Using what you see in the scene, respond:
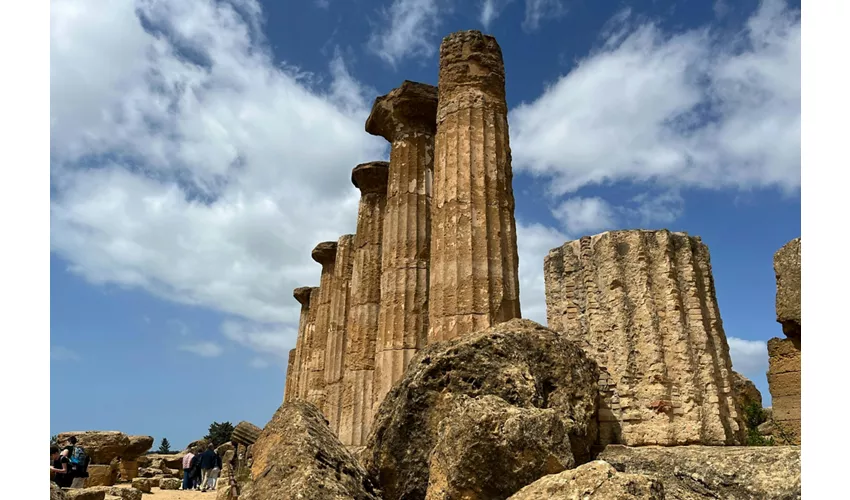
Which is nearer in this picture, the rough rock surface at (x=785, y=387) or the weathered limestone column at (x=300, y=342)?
the rough rock surface at (x=785, y=387)

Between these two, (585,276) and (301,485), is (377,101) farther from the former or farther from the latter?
(301,485)

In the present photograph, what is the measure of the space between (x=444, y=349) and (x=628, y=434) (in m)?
2.11

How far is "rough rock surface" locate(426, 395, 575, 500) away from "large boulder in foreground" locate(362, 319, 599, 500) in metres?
0.83

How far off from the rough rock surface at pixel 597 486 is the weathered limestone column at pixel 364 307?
9.89 metres

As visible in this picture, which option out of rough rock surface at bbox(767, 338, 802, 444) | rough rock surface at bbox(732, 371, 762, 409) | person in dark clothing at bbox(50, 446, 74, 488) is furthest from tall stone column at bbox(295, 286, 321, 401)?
rough rock surface at bbox(767, 338, 802, 444)

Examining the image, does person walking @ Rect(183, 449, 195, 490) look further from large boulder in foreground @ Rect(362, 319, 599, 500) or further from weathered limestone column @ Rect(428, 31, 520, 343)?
large boulder in foreground @ Rect(362, 319, 599, 500)

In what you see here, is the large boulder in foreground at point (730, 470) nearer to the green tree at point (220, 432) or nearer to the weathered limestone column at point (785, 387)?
the weathered limestone column at point (785, 387)

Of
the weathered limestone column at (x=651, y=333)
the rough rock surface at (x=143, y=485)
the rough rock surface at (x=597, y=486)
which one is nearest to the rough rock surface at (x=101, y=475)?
the rough rock surface at (x=143, y=485)

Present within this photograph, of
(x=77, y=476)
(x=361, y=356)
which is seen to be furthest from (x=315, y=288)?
(x=77, y=476)

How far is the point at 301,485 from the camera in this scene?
3.86 meters

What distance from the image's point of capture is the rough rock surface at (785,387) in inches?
372

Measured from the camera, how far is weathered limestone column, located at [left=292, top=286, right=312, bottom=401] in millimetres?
23245

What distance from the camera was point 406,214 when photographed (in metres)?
12.7

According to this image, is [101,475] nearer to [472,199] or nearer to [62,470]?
[62,470]
